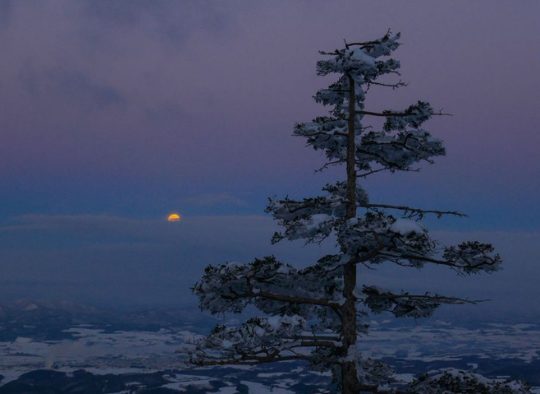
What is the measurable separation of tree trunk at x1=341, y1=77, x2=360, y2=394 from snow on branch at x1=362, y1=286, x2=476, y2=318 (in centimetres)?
66

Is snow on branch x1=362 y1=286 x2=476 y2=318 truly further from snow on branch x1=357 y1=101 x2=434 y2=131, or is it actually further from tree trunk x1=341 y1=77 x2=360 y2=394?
snow on branch x1=357 y1=101 x2=434 y2=131

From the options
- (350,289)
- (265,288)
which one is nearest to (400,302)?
(350,289)

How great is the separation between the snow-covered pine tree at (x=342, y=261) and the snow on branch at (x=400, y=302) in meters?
0.03

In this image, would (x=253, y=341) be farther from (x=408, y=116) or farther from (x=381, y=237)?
(x=408, y=116)

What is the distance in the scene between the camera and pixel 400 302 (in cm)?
1845

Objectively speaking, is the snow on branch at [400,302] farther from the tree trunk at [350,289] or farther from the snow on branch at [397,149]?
the snow on branch at [397,149]

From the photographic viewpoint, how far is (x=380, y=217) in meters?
15.1

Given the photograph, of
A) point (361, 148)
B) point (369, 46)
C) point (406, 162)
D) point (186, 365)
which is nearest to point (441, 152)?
point (406, 162)

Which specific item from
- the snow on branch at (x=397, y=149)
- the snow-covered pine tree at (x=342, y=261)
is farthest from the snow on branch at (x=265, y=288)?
the snow on branch at (x=397, y=149)

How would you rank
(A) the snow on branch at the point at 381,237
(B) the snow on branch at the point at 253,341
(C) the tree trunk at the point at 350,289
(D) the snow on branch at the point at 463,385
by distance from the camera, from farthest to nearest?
(C) the tree trunk at the point at 350,289, (D) the snow on branch at the point at 463,385, (B) the snow on branch at the point at 253,341, (A) the snow on branch at the point at 381,237

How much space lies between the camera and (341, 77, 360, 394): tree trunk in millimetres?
16828

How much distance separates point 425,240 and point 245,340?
200 inches

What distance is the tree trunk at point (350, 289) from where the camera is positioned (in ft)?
55.2

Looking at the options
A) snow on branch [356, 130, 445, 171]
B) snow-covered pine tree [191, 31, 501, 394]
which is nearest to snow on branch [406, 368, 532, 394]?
snow-covered pine tree [191, 31, 501, 394]
